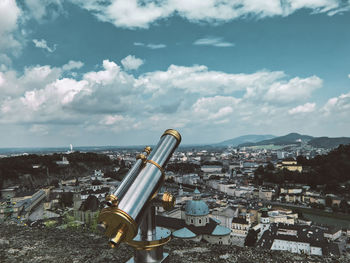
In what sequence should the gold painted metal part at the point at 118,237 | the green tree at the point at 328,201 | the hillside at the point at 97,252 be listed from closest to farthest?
the gold painted metal part at the point at 118,237
the hillside at the point at 97,252
the green tree at the point at 328,201

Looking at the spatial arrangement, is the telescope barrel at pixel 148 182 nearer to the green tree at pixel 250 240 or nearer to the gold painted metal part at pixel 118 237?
the gold painted metal part at pixel 118 237

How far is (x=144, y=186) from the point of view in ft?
5.74

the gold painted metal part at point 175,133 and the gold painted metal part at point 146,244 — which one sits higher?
the gold painted metal part at point 175,133

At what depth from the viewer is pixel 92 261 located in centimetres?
353

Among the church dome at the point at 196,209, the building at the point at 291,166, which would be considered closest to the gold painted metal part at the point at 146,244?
the church dome at the point at 196,209

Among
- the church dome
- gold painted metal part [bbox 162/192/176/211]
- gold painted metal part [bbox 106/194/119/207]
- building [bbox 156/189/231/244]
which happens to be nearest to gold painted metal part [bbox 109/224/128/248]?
gold painted metal part [bbox 106/194/119/207]

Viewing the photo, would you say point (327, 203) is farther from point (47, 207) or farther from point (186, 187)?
point (47, 207)

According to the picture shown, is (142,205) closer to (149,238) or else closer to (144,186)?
(144,186)

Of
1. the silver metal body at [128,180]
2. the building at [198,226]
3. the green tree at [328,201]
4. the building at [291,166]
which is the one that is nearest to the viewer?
the silver metal body at [128,180]

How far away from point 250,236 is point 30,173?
5910cm

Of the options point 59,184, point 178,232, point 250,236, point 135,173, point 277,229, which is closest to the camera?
point 135,173

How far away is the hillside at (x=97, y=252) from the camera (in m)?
3.53

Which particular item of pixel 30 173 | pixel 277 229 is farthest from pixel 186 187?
pixel 277 229

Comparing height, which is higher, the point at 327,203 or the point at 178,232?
the point at 178,232
